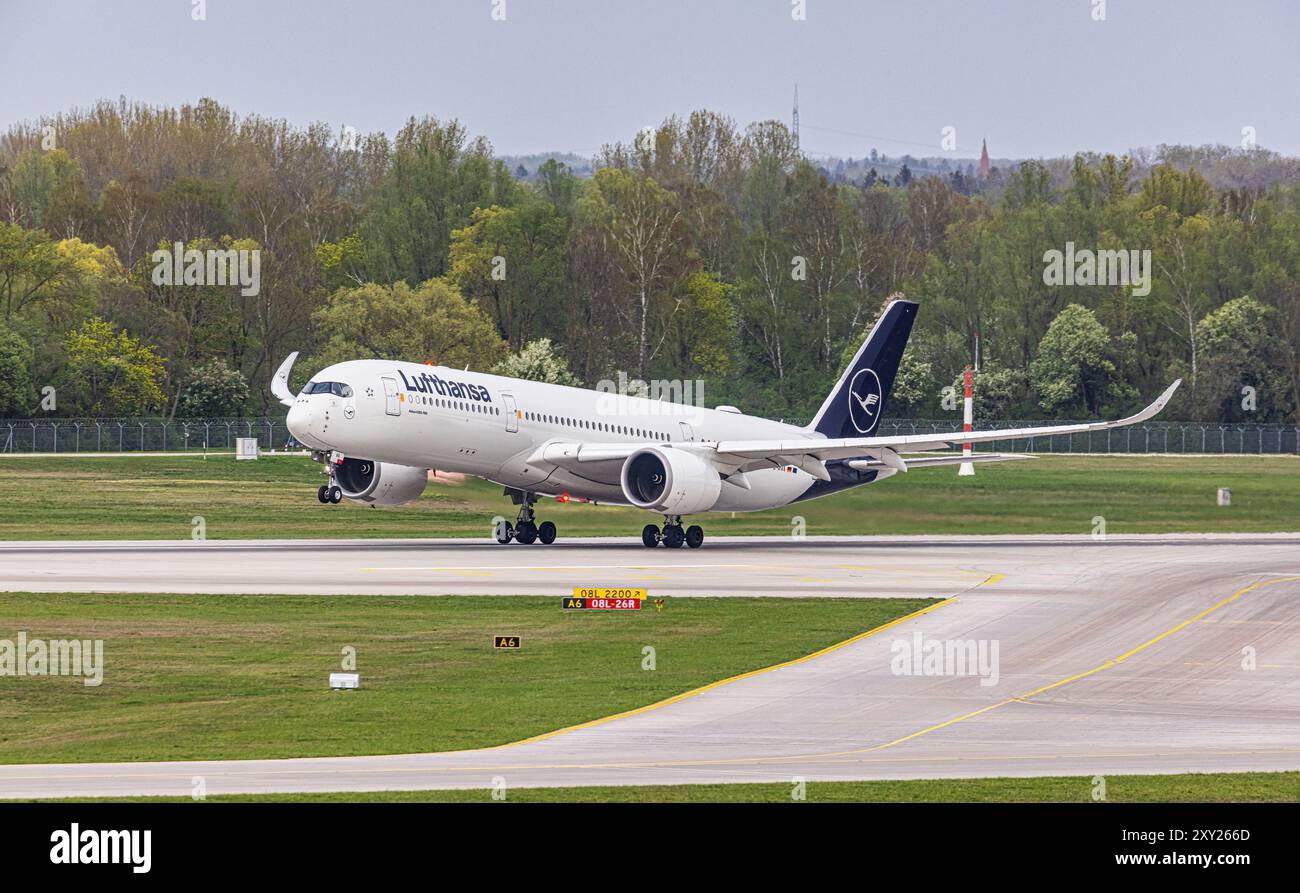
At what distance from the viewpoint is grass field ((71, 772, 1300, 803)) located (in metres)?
20.1

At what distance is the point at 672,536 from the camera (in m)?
57.3

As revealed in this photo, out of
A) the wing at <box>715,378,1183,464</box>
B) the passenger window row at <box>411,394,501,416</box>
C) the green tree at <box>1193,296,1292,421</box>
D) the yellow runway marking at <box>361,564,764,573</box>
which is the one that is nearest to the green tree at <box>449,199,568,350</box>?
the green tree at <box>1193,296,1292,421</box>

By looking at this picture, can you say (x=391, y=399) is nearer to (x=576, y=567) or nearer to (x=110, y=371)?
(x=576, y=567)

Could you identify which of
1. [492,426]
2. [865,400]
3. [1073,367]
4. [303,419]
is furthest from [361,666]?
[1073,367]

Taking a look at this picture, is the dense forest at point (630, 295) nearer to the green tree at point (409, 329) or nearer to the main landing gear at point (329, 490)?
the green tree at point (409, 329)

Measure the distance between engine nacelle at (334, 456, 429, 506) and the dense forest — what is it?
45.8 meters

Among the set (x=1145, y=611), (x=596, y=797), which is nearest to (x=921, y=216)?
(x=1145, y=611)

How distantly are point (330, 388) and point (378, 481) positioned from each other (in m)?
5.81

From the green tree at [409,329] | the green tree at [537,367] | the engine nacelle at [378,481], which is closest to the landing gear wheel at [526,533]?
the engine nacelle at [378,481]

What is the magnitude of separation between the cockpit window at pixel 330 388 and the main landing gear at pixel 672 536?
12.1 meters

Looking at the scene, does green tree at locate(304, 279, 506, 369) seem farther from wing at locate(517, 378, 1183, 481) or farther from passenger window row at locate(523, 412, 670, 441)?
wing at locate(517, 378, 1183, 481)
